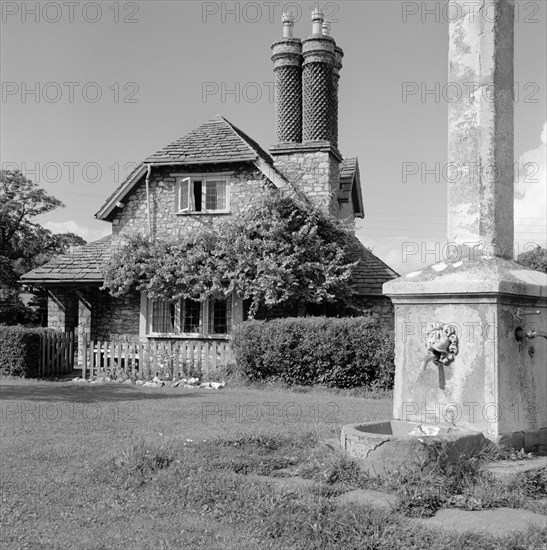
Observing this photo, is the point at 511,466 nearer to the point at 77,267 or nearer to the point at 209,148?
the point at 209,148

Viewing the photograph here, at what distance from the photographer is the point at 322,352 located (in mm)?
16094

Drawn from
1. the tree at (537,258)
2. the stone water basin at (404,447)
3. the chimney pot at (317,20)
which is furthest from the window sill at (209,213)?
the tree at (537,258)

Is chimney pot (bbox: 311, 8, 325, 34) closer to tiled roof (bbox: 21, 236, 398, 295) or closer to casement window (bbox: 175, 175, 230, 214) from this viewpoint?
casement window (bbox: 175, 175, 230, 214)

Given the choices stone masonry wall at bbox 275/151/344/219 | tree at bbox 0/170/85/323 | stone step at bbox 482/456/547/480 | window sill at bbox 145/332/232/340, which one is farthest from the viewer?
tree at bbox 0/170/85/323

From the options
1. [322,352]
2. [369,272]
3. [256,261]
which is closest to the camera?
[322,352]

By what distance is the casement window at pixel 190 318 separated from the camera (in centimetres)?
2088

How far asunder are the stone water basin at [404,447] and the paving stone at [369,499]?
324mm

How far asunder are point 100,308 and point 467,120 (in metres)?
17.0

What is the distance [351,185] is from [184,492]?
19038 millimetres

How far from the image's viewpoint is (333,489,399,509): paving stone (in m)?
5.19

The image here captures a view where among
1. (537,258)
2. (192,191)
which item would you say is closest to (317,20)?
(192,191)

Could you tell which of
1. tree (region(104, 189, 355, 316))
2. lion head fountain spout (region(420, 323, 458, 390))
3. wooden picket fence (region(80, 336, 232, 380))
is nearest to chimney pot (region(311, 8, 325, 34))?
tree (region(104, 189, 355, 316))

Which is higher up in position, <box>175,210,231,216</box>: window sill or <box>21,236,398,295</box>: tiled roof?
<box>175,210,231,216</box>: window sill

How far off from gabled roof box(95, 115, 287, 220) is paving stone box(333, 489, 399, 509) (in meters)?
15.0
